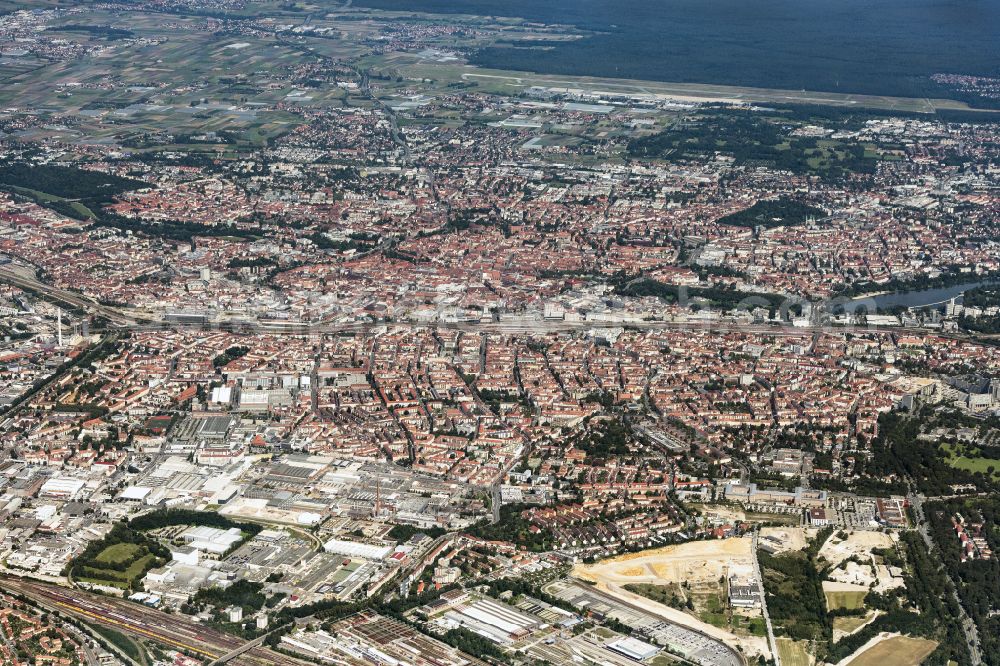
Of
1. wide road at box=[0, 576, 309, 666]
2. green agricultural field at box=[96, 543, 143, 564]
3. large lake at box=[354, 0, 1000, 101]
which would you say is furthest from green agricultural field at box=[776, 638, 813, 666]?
large lake at box=[354, 0, 1000, 101]

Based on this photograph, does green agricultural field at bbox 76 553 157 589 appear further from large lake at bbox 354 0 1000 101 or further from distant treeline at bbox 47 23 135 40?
distant treeline at bbox 47 23 135 40

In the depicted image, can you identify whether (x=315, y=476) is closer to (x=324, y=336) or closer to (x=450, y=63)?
(x=324, y=336)

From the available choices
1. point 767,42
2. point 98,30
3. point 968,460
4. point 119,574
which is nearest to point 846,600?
point 968,460

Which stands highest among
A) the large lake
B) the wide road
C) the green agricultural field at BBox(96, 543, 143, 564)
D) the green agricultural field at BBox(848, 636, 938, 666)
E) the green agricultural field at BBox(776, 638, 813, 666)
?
the large lake

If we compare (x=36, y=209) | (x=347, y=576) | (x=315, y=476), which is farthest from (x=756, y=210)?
(x=347, y=576)

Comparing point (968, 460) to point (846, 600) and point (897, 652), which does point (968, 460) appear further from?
point (897, 652)

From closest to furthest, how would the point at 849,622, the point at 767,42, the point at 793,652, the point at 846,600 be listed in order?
1. the point at 793,652
2. the point at 849,622
3. the point at 846,600
4. the point at 767,42
